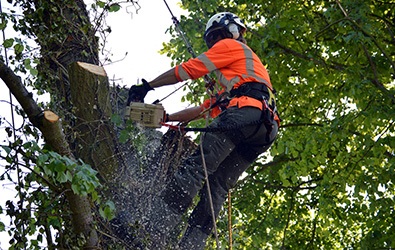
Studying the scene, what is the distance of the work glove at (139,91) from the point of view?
17.7 ft

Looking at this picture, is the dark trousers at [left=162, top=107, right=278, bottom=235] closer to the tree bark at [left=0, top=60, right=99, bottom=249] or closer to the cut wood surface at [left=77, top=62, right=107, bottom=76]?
the cut wood surface at [left=77, top=62, right=107, bottom=76]

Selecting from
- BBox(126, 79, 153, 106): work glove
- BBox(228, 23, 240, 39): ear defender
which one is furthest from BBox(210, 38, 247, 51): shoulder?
BBox(126, 79, 153, 106): work glove

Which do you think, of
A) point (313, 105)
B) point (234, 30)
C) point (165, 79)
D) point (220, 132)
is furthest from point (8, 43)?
point (313, 105)

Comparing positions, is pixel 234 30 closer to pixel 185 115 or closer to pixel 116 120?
pixel 185 115

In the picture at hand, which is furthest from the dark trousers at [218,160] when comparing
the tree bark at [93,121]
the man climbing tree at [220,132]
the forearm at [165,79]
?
the tree bark at [93,121]

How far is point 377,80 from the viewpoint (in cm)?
900

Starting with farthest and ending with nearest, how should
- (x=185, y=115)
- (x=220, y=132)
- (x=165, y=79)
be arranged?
(x=185, y=115), (x=165, y=79), (x=220, y=132)

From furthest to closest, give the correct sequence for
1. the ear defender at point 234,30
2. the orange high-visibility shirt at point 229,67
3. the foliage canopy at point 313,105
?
the foliage canopy at point 313,105 → the ear defender at point 234,30 → the orange high-visibility shirt at point 229,67

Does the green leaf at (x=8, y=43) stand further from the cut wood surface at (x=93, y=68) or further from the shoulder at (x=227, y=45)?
the shoulder at (x=227, y=45)

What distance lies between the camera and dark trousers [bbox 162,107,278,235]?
17.3ft

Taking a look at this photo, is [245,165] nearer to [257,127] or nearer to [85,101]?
[257,127]

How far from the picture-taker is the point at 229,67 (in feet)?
18.3

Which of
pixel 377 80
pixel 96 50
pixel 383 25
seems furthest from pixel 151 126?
pixel 383 25

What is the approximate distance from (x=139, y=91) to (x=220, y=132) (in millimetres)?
568
